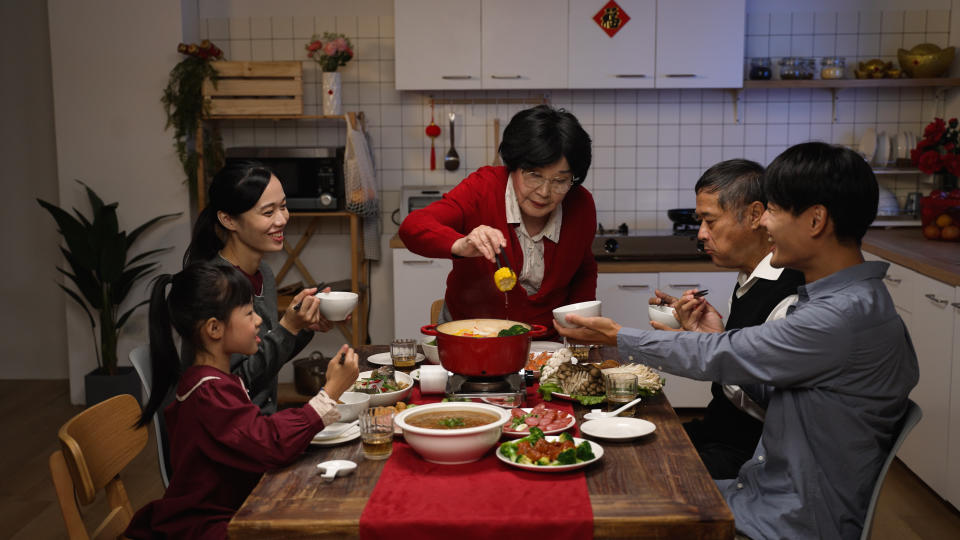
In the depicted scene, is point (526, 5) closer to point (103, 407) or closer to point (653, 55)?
point (653, 55)

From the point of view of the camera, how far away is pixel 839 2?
4.58 metres

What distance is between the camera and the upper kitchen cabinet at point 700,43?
14.0ft

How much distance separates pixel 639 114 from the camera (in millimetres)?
4746

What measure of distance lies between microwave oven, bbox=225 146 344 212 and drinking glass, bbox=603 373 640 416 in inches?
111

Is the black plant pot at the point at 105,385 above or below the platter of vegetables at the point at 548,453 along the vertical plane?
below

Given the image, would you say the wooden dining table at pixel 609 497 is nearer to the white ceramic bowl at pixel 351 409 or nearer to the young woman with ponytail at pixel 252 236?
the white ceramic bowl at pixel 351 409

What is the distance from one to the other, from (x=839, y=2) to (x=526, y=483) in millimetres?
4087

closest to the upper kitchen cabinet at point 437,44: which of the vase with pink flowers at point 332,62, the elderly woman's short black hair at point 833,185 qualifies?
the vase with pink flowers at point 332,62

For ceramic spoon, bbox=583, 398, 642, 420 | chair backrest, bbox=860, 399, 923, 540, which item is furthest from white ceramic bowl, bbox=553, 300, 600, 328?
chair backrest, bbox=860, 399, 923, 540

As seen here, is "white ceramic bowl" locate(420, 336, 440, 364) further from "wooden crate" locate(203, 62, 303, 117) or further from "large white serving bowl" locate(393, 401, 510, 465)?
"wooden crate" locate(203, 62, 303, 117)

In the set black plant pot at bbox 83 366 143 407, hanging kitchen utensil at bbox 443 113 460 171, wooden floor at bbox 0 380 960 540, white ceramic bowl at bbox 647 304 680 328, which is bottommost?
wooden floor at bbox 0 380 960 540

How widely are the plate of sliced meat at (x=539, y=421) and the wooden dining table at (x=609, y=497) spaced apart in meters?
0.11

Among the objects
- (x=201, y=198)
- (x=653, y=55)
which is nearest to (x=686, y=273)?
(x=653, y=55)

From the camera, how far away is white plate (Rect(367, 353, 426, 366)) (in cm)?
236
